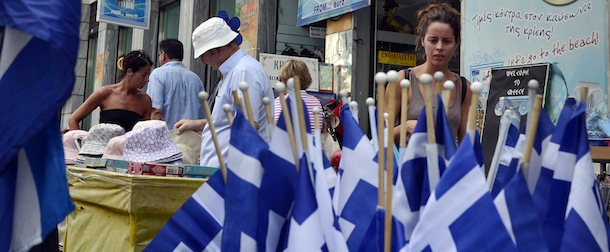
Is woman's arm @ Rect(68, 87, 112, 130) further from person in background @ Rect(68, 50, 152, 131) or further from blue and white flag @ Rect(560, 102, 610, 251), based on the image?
blue and white flag @ Rect(560, 102, 610, 251)

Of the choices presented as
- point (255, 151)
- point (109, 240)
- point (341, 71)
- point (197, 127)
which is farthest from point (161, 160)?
point (341, 71)

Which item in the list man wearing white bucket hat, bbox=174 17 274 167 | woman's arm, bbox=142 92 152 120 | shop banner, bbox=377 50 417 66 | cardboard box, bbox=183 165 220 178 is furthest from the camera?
shop banner, bbox=377 50 417 66

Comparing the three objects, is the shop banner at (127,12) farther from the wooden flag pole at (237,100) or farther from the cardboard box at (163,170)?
the wooden flag pole at (237,100)

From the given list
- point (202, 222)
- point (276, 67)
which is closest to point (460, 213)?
point (202, 222)

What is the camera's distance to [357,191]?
1.93 meters

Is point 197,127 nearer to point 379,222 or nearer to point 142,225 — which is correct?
point 142,225

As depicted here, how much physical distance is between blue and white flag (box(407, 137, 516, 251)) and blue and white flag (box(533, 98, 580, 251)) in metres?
0.23

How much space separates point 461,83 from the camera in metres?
3.41

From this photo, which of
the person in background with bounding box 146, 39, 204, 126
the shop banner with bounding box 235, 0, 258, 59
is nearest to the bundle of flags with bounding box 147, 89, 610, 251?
the person in background with bounding box 146, 39, 204, 126

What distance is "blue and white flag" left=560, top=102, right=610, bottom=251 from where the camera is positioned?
163 centimetres

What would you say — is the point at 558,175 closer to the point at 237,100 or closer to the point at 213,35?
the point at 237,100

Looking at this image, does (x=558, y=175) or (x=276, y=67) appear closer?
(x=558, y=175)

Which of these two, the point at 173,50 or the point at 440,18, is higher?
the point at 173,50

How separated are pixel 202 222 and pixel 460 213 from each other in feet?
2.84
